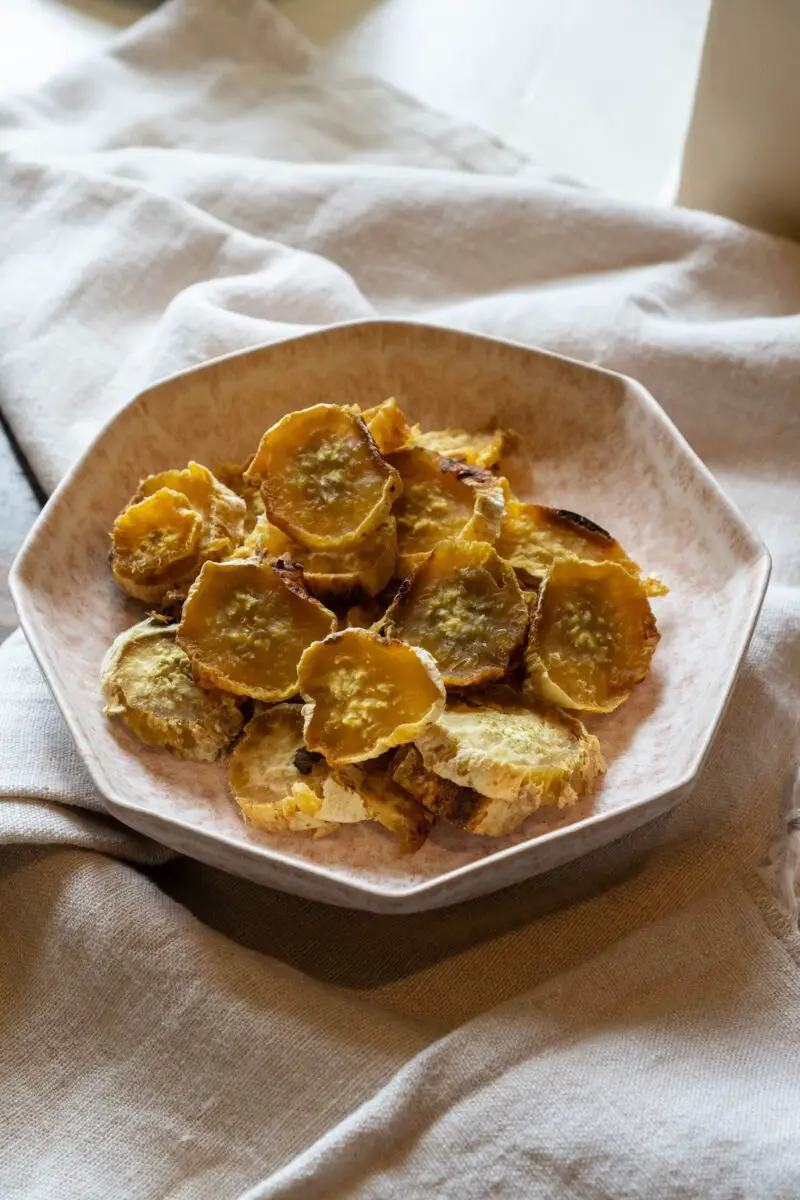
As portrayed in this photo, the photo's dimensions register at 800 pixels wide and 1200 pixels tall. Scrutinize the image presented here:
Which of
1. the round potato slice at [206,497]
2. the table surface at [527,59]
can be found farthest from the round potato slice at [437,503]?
the table surface at [527,59]

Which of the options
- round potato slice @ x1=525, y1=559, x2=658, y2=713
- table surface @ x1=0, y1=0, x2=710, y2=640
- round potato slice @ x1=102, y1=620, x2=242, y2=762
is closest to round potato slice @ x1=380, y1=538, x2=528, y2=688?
round potato slice @ x1=525, y1=559, x2=658, y2=713

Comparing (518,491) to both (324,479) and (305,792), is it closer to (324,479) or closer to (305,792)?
(324,479)

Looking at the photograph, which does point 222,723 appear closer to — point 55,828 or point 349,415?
point 55,828

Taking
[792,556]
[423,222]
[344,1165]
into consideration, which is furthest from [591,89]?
[344,1165]

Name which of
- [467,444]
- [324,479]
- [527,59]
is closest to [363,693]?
[324,479]

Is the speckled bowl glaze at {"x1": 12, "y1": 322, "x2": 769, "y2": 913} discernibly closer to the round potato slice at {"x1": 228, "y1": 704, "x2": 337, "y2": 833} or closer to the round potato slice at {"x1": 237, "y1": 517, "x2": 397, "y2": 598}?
the round potato slice at {"x1": 228, "y1": 704, "x2": 337, "y2": 833}

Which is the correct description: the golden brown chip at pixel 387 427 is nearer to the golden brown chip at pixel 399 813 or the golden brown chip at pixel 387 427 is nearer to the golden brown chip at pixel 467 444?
the golden brown chip at pixel 467 444
